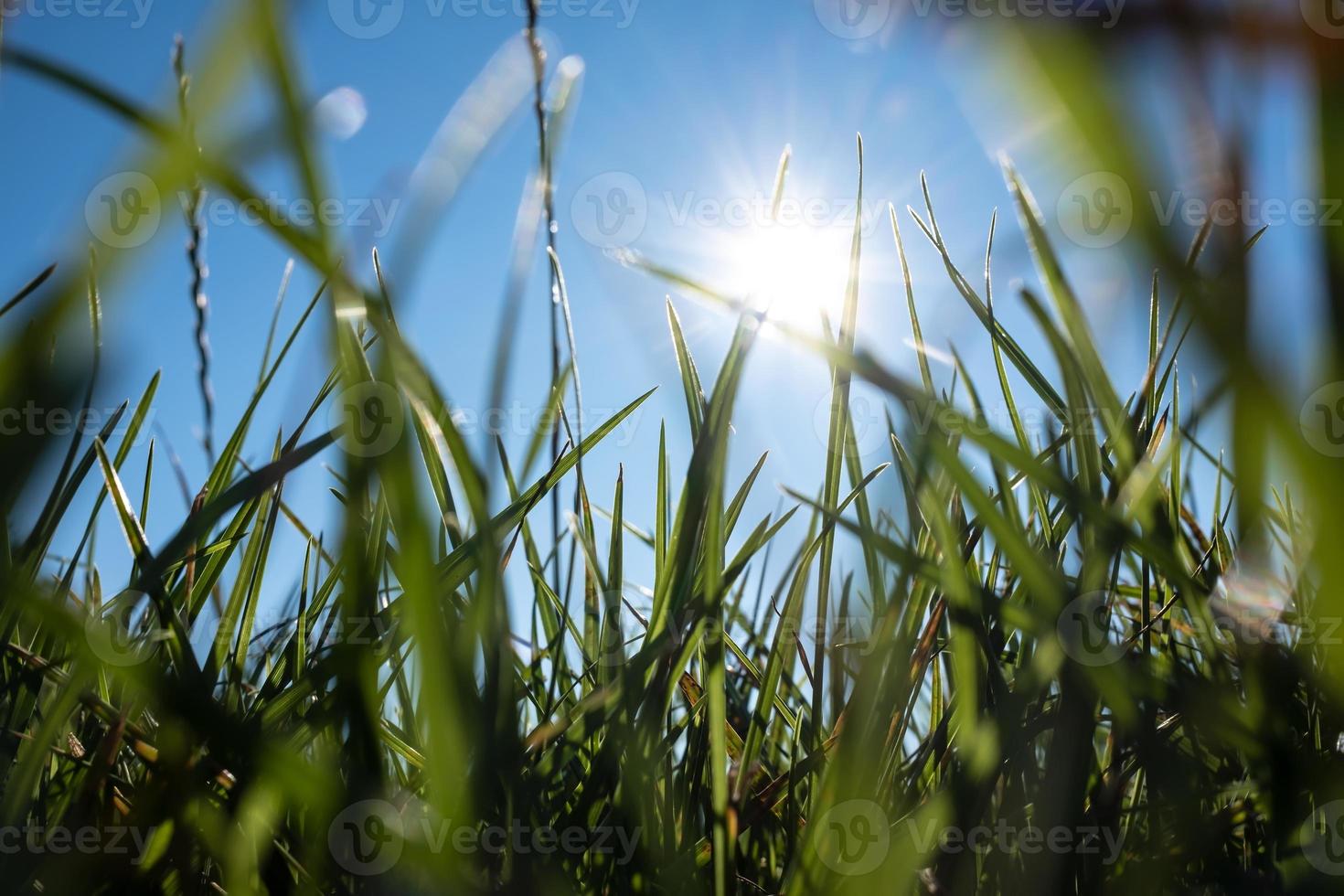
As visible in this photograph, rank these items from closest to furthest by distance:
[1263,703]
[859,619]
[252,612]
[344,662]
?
1. [344,662]
2. [1263,703]
3. [252,612]
4. [859,619]

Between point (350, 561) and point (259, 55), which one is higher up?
point (259, 55)

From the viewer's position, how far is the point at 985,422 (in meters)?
0.66

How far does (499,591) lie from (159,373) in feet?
2.88

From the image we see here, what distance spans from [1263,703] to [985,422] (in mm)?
266

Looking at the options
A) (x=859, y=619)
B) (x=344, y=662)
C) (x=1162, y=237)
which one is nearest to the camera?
(x=1162, y=237)

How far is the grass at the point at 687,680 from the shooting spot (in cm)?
41

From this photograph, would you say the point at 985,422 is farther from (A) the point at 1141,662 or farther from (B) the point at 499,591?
(B) the point at 499,591

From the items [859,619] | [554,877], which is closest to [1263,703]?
[554,877]

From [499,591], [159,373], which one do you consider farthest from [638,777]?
[159,373]

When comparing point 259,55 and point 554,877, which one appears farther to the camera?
point 554,877

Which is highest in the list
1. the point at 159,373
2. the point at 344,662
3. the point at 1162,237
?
the point at 159,373

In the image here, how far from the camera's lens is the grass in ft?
1.34

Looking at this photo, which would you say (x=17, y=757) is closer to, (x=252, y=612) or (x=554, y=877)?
(x=252, y=612)

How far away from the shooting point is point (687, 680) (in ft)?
3.05
